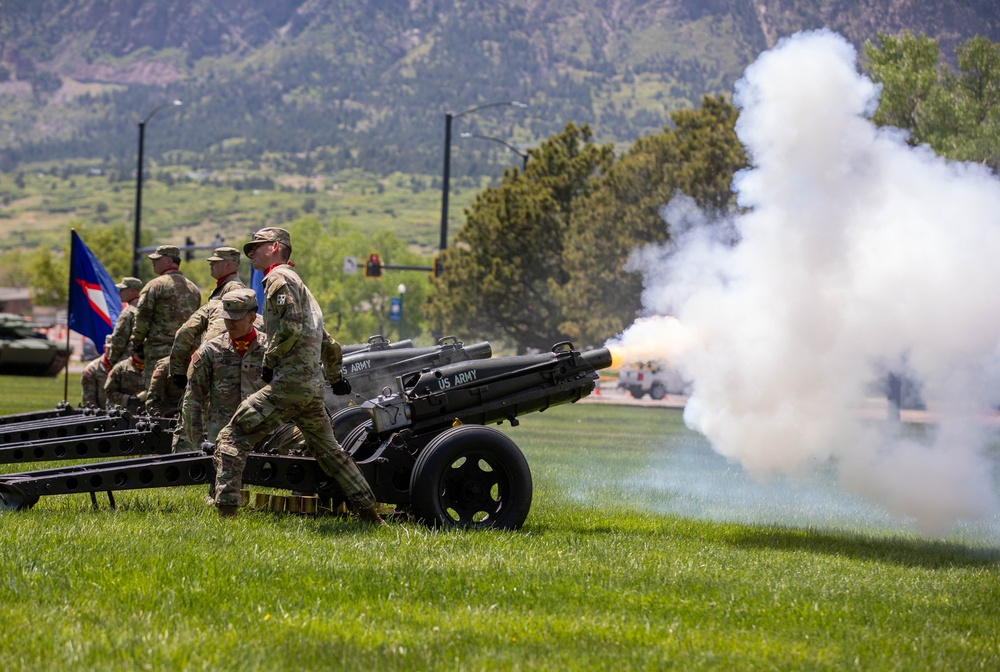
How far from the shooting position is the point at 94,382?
1833cm

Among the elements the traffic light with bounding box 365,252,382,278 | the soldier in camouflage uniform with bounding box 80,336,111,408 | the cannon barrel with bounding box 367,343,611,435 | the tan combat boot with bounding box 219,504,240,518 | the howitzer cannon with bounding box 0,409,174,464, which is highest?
the traffic light with bounding box 365,252,382,278

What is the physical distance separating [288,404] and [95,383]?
9.18 m

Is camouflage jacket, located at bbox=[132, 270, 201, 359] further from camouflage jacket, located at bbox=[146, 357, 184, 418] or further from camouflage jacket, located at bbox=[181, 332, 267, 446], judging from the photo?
camouflage jacket, located at bbox=[181, 332, 267, 446]

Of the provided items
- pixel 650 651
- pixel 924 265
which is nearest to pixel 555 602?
pixel 650 651

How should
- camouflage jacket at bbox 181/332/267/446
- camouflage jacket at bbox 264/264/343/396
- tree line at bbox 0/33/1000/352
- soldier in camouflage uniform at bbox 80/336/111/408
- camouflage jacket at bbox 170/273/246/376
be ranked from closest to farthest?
camouflage jacket at bbox 264/264/343/396 < camouflage jacket at bbox 181/332/267/446 < camouflage jacket at bbox 170/273/246/376 < soldier in camouflage uniform at bbox 80/336/111/408 < tree line at bbox 0/33/1000/352

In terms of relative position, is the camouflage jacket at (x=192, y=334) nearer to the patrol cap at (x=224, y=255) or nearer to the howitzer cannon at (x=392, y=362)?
the patrol cap at (x=224, y=255)

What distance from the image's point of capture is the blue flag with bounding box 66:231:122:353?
2055cm

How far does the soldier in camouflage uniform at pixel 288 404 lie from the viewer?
9883 mm

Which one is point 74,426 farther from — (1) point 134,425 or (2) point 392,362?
(2) point 392,362

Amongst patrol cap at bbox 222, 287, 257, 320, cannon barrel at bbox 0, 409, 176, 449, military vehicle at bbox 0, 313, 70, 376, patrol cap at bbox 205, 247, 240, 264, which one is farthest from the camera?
military vehicle at bbox 0, 313, 70, 376

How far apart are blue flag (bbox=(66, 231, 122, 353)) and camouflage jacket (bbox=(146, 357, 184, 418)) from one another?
6.26m

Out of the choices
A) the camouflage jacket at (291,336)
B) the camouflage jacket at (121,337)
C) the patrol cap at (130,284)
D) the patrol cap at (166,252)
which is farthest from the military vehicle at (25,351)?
the camouflage jacket at (291,336)

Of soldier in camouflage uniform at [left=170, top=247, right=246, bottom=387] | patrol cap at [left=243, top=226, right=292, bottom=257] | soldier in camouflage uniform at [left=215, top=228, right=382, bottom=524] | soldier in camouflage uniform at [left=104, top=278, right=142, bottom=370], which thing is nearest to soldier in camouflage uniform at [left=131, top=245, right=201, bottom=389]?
soldier in camouflage uniform at [left=104, top=278, right=142, bottom=370]

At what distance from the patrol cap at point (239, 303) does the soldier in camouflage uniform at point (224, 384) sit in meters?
0.29
